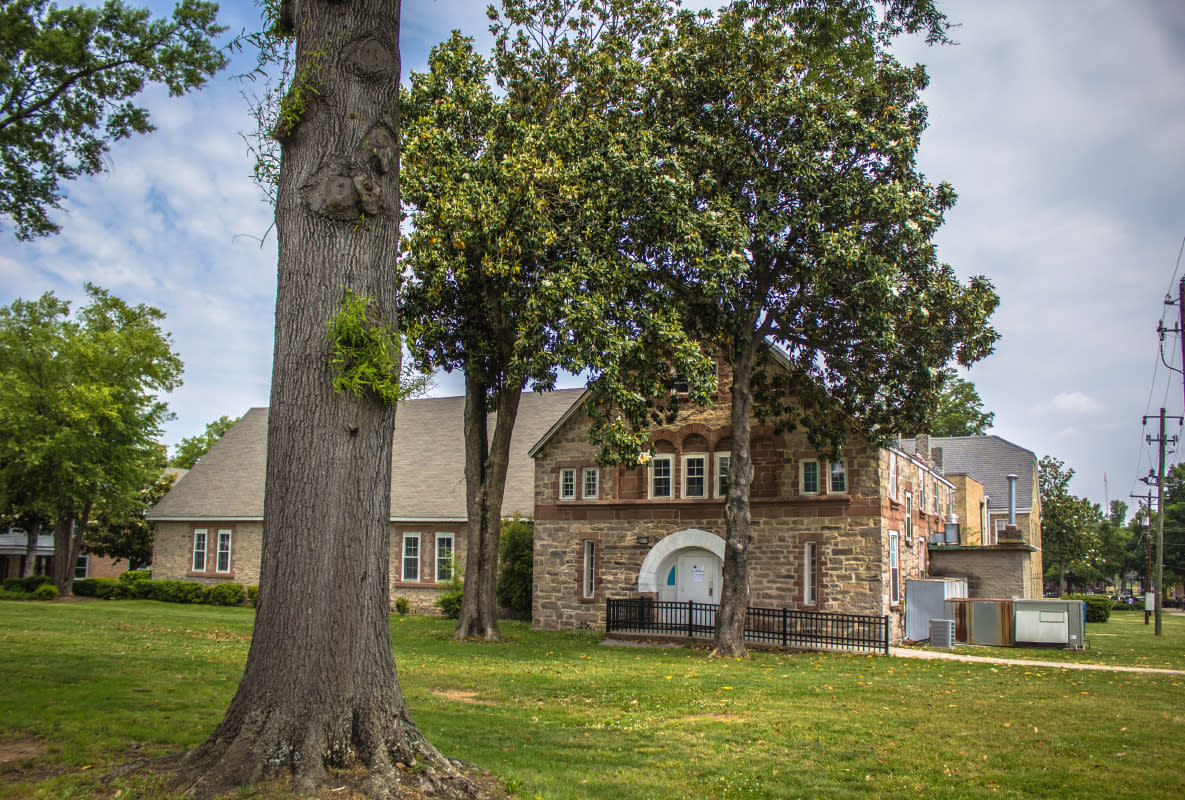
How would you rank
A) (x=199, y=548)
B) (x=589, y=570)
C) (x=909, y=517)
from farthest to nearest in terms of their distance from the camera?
(x=199, y=548), (x=909, y=517), (x=589, y=570)

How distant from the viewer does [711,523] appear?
25484mm

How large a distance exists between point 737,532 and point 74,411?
26.7 meters

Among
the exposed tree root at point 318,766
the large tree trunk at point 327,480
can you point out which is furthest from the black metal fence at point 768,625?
the large tree trunk at point 327,480

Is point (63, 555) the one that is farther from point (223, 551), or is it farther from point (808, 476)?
point (808, 476)

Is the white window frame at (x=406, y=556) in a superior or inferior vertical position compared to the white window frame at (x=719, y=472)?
inferior

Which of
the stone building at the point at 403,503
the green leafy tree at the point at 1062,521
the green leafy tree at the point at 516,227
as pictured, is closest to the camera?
the green leafy tree at the point at 516,227

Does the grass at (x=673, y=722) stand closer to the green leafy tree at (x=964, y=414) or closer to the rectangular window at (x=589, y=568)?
the rectangular window at (x=589, y=568)

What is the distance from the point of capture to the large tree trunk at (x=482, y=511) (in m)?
21.8

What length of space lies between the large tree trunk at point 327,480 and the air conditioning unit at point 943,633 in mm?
19910

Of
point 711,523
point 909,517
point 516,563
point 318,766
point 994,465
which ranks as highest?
point 994,465

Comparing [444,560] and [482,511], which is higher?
[482,511]

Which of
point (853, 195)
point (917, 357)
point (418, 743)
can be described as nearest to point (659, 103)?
point (853, 195)

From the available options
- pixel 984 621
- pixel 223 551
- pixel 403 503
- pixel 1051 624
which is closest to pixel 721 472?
pixel 984 621

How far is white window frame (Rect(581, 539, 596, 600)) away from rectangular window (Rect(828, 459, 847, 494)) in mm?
7544
